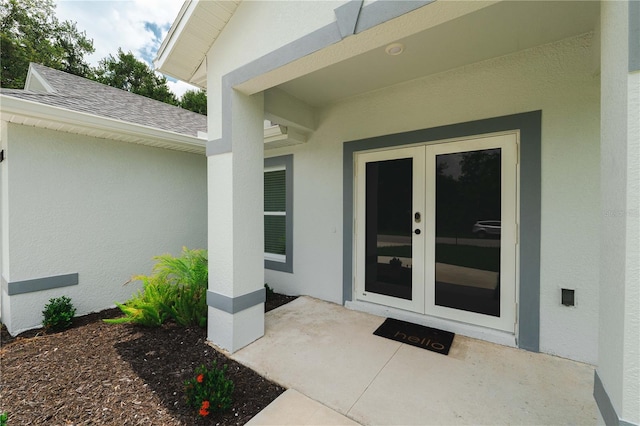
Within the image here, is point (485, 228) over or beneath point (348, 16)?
beneath

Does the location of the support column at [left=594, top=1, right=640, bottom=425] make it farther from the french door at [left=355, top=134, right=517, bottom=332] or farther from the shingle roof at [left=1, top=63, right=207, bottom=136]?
the shingle roof at [left=1, top=63, right=207, bottom=136]

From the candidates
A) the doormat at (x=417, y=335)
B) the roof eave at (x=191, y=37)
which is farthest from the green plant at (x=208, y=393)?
the roof eave at (x=191, y=37)

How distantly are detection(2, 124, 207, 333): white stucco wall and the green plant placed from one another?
3275 mm

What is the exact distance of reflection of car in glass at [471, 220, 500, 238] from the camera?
10.7ft

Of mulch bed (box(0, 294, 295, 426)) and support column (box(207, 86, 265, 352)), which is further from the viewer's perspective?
support column (box(207, 86, 265, 352))

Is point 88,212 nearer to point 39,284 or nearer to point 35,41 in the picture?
point 39,284

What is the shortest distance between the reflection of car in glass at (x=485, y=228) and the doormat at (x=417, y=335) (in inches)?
54.3

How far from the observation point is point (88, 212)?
415cm

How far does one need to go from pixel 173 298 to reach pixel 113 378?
1201 millimetres

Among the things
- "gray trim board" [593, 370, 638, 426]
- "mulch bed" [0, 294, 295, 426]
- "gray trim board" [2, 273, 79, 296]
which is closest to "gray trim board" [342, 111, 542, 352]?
"gray trim board" [593, 370, 638, 426]

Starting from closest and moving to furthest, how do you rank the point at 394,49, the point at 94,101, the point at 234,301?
the point at 394,49, the point at 234,301, the point at 94,101

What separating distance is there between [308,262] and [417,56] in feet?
11.8

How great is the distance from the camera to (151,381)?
253cm

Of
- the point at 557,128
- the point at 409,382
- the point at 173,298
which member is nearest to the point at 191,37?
the point at 173,298
